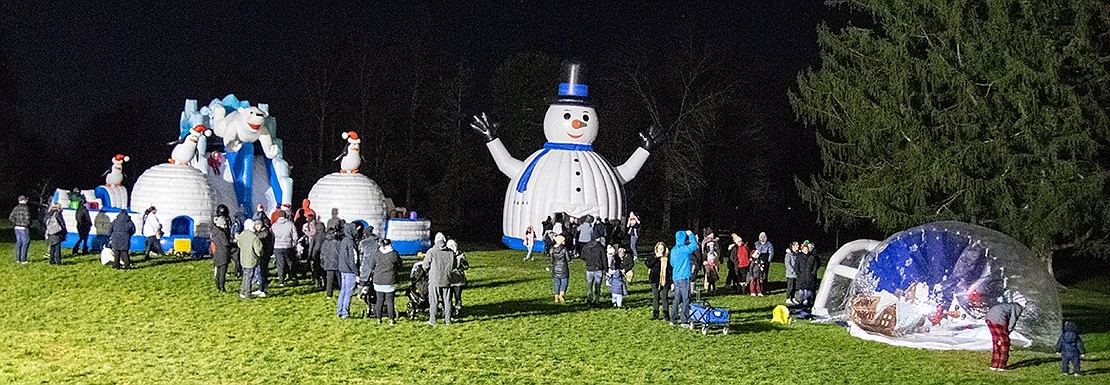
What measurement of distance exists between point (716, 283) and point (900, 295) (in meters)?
6.59

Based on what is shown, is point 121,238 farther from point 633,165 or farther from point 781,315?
point 633,165

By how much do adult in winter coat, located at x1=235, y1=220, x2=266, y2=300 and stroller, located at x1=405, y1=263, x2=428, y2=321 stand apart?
2.75 metres

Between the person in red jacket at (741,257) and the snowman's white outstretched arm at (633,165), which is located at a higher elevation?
the snowman's white outstretched arm at (633,165)

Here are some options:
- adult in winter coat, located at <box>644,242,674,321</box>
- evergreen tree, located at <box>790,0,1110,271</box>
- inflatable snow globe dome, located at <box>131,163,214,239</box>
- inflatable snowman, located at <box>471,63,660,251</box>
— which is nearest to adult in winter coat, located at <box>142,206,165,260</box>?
inflatable snow globe dome, located at <box>131,163,214,239</box>

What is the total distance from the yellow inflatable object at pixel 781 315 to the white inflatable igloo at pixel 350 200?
38.1 feet

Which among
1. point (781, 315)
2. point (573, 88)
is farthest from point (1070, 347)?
point (573, 88)

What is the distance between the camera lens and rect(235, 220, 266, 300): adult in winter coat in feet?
62.7

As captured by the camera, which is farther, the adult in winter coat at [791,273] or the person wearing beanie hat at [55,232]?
the person wearing beanie hat at [55,232]

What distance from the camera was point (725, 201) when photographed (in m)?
47.6

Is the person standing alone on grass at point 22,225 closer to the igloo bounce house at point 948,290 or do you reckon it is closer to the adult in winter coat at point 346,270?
the adult in winter coat at point 346,270

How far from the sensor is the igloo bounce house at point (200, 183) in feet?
84.5

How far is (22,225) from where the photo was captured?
2366cm

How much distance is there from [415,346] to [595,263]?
4.70m

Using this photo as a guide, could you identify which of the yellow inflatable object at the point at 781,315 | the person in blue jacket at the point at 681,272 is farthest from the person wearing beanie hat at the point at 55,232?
the yellow inflatable object at the point at 781,315
